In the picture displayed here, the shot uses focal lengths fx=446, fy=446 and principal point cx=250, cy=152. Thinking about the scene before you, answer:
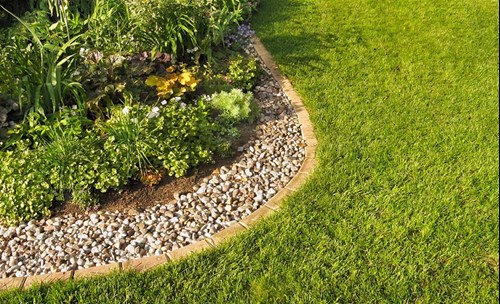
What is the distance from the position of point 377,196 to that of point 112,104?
2.51 meters

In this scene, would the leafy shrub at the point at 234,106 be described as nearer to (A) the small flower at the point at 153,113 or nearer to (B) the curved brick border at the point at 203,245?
(B) the curved brick border at the point at 203,245

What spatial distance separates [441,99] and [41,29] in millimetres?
4522

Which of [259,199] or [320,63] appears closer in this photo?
[259,199]

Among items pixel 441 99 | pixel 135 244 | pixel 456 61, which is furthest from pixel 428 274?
pixel 456 61

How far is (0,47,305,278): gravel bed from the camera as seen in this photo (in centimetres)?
313

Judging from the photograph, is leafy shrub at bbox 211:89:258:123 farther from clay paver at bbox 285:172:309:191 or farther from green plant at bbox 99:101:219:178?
clay paver at bbox 285:172:309:191

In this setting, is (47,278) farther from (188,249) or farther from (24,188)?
(188,249)

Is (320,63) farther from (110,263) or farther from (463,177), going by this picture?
(110,263)

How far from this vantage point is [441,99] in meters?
4.86

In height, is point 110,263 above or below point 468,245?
above

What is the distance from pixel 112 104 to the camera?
4164 mm

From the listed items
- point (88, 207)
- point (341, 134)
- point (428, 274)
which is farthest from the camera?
point (341, 134)

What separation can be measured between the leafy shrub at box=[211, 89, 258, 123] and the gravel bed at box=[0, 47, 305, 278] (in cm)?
41

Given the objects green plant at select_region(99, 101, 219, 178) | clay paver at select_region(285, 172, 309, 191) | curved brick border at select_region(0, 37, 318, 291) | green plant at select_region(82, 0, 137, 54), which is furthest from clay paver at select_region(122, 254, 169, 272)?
green plant at select_region(82, 0, 137, 54)
